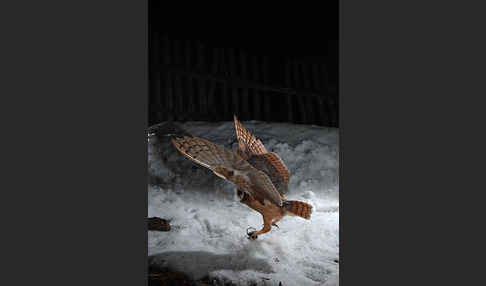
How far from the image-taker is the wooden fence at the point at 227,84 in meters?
2.82

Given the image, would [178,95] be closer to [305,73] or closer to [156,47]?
[156,47]

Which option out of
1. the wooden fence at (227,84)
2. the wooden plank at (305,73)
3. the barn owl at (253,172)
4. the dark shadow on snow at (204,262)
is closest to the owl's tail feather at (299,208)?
the barn owl at (253,172)

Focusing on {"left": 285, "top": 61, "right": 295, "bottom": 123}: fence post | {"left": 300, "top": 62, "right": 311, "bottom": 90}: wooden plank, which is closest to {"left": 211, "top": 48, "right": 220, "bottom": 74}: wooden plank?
{"left": 285, "top": 61, "right": 295, "bottom": 123}: fence post

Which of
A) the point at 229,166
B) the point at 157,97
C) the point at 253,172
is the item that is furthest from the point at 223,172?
the point at 157,97

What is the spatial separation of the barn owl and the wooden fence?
29cm

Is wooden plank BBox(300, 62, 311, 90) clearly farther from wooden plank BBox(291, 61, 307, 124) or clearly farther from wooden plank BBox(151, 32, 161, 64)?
wooden plank BBox(151, 32, 161, 64)

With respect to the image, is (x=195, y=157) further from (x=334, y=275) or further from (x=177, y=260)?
(x=334, y=275)

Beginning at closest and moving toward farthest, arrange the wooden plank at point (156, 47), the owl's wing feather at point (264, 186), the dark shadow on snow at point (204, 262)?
the dark shadow on snow at point (204, 262), the owl's wing feather at point (264, 186), the wooden plank at point (156, 47)

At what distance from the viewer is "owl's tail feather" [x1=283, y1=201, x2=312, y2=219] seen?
2473 millimetres

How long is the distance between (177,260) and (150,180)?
59 cm

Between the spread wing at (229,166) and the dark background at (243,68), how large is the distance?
54 cm

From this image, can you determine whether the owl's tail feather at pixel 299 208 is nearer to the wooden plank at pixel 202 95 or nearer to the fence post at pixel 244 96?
the fence post at pixel 244 96

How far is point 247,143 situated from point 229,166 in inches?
12.6

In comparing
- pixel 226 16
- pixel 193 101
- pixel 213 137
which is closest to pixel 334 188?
pixel 213 137
